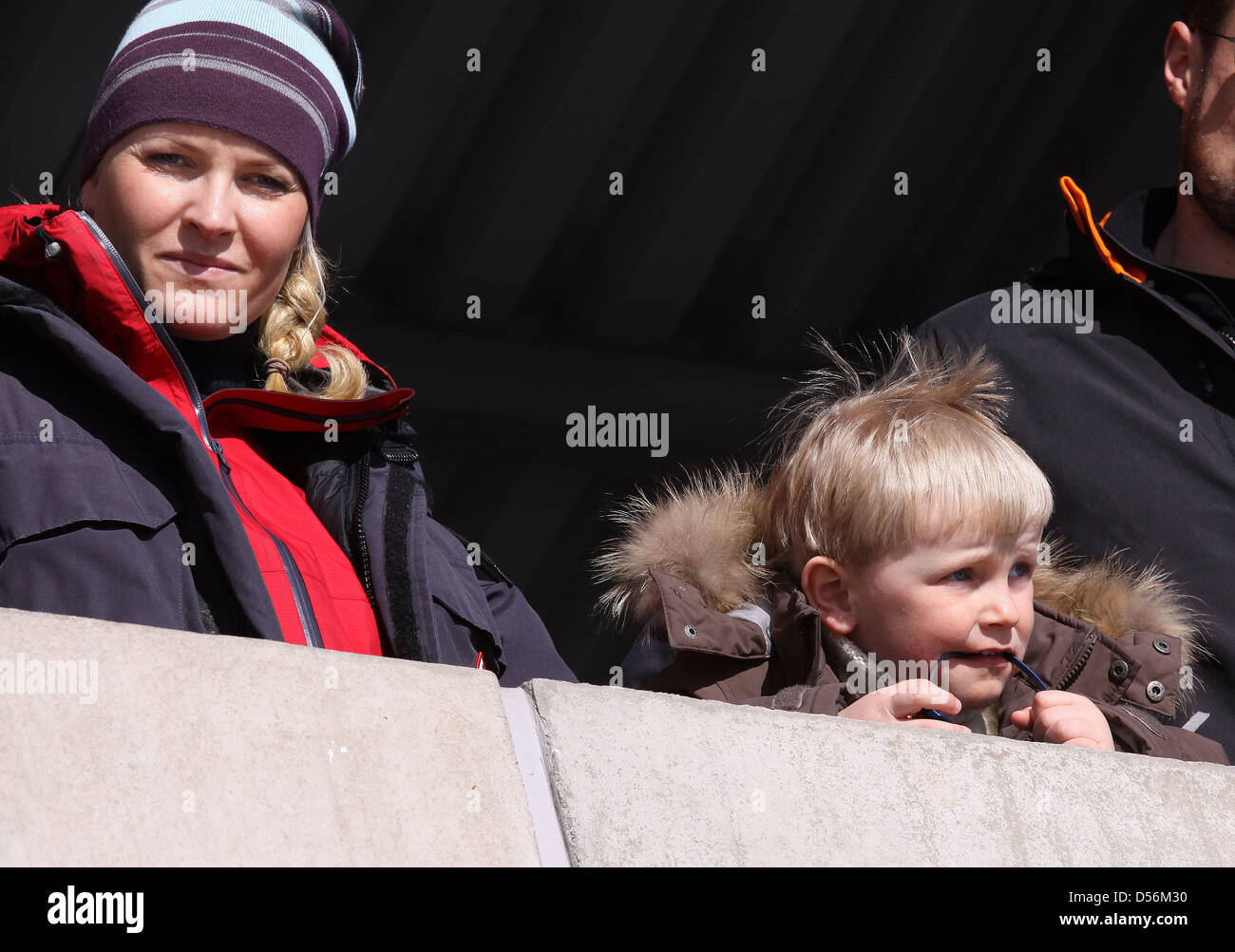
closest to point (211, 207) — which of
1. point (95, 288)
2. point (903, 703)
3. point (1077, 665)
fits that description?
point (95, 288)

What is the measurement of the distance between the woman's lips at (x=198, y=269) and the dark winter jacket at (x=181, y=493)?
8cm

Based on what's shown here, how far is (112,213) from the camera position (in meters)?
1.85

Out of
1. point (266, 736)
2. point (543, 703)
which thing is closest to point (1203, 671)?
point (543, 703)

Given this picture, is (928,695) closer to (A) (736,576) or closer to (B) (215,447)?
(A) (736,576)

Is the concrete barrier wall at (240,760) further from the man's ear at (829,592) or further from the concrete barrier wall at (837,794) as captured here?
the man's ear at (829,592)

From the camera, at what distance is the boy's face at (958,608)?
192 cm

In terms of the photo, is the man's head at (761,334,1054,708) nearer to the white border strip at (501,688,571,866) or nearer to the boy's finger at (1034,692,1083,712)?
the boy's finger at (1034,692,1083,712)

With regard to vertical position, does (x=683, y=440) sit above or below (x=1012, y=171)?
below

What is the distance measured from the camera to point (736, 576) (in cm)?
210

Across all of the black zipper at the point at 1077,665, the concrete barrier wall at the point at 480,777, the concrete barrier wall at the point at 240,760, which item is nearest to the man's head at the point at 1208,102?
the black zipper at the point at 1077,665

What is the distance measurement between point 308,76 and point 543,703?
107cm

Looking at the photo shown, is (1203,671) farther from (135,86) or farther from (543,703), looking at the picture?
(135,86)

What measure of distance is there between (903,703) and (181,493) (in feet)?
2.82
